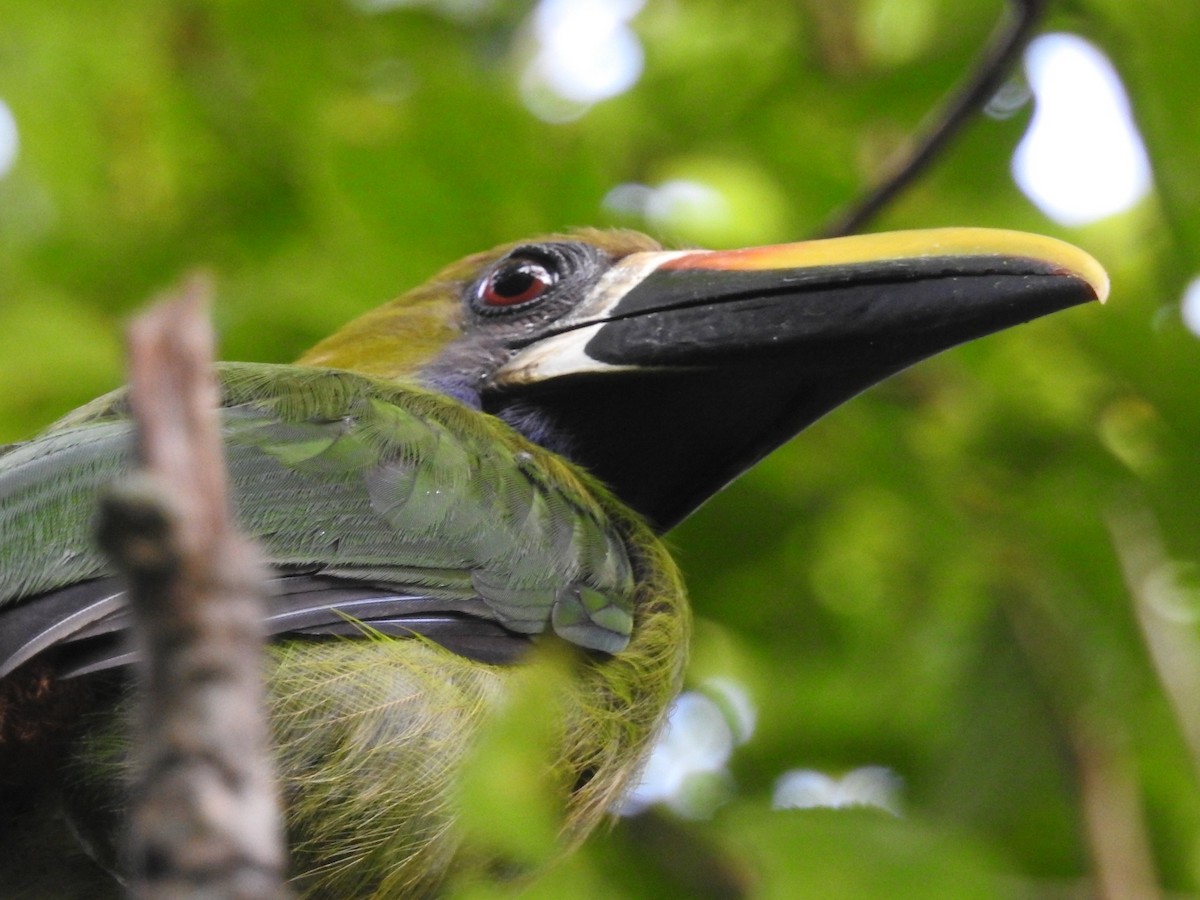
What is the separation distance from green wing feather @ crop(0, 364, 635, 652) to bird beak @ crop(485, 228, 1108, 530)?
10.9 inches

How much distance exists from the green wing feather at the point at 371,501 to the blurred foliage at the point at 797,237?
34.7 inches

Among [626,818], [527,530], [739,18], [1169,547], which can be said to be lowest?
[626,818]

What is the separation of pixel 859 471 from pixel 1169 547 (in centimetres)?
84

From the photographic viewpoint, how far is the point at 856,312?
10.6 feet

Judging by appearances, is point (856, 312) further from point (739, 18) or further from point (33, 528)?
point (739, 18)

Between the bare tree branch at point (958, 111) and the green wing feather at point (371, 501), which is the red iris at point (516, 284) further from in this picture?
the bare tree branch at point (958, 111)

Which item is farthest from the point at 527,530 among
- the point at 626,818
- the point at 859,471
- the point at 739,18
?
the point at 739,18

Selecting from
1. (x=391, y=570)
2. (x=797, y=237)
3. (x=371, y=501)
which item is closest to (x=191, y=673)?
(x=391, y=570)

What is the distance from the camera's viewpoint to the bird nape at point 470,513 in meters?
2.67

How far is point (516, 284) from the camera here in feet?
12.9

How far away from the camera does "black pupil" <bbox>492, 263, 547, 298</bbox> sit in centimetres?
391

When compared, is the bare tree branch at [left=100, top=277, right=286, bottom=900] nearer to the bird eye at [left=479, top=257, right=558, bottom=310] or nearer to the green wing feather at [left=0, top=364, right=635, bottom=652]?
the green wing feather at [left=0, top=364, right=635, bottom=652]

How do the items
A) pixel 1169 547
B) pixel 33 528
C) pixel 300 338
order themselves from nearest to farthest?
1. pixel 33 528
2. pixel 1169 547
3. pixel 300 338

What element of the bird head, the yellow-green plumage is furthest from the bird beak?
the yellow-green plumage
